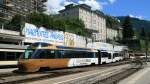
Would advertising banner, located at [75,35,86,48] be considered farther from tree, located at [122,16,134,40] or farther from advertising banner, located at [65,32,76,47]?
tree, located at [122,16,134,40]

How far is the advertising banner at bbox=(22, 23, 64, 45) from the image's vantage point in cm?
5778

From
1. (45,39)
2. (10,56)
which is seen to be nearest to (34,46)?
(10,56)

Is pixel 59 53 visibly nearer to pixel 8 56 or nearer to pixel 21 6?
pixel 8 56

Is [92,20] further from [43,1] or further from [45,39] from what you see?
[45,39]

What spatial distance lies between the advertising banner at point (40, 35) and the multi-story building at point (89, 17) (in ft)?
204

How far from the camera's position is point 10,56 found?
4178 centimetres

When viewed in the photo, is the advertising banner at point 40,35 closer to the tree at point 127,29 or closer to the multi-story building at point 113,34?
the multi-story building at point 113,34

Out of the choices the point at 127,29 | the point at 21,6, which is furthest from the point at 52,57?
the point at 127,29

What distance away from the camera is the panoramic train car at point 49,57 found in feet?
104

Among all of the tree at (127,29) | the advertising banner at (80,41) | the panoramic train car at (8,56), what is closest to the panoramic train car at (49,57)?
the panoramic train car at (8,56)

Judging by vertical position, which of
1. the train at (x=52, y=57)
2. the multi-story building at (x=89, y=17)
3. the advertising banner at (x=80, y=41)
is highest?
the multi-story building at (x=89, y=17)

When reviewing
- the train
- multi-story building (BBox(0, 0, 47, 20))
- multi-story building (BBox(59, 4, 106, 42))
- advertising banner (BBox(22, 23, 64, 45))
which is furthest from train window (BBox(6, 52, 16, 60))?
multi-story building (BBox(59, 4, 106, 42))

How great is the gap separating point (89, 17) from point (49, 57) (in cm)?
12056

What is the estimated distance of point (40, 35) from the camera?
6222 cm
